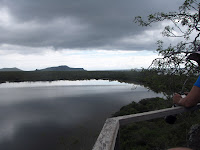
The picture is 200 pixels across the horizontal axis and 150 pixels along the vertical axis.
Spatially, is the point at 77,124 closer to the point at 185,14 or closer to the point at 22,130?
the point at 22,130

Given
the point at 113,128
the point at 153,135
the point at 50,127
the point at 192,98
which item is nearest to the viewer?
the point at 113,128

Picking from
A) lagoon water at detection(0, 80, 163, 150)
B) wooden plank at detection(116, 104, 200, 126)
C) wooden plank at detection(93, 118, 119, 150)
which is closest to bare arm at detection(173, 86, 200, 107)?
wooden plank at detection(116, 104, 200, 126)

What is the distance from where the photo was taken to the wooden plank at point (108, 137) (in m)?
1.25

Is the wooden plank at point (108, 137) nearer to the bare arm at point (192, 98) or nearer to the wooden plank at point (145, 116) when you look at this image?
the wooden plank at point (145, 116)

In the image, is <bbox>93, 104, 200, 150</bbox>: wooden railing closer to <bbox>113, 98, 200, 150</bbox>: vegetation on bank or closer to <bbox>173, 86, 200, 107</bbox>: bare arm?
<bbox>173, 86, 200, 107</bbox>: bare arm

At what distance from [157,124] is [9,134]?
12.4m

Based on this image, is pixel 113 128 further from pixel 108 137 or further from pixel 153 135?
pixel 153 135

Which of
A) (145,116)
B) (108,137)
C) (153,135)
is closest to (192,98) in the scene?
(145,116)

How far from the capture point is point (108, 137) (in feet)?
4.50

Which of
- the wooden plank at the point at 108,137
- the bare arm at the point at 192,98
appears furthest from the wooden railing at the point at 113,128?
the bare arm at the point at 192,98

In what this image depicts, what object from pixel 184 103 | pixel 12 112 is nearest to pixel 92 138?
pixel 184 103

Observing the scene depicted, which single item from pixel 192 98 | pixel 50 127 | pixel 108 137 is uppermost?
pixel 192 98

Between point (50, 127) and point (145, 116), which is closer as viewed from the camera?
point (145, 116)

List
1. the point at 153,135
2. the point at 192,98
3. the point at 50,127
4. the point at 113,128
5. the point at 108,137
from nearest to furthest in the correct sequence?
1. the point at 108,137
2. the point at 113,128
3. the point at 192,98
4. the point at 153,135
5. the point at 50,127
